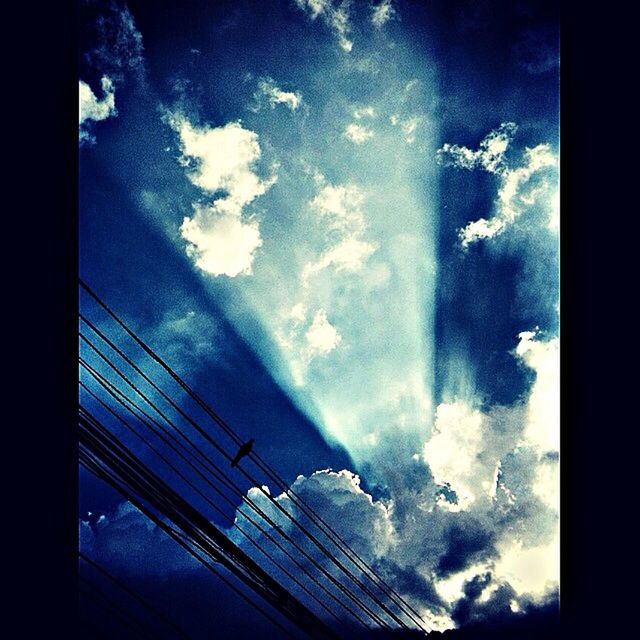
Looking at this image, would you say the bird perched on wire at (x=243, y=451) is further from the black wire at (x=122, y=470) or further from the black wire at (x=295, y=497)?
the black wire at (x=122, y=470)

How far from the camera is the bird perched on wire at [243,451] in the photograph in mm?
2844

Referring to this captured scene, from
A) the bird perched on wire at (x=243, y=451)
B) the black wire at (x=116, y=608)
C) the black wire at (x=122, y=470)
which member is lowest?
the black wire at (x=116, y=608)

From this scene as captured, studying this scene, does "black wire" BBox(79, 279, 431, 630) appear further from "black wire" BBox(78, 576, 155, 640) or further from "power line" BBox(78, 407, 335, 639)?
"black wire" BBox(78, 576, 155, 640)

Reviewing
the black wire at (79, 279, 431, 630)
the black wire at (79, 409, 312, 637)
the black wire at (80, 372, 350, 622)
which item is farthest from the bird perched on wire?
the black wire at (79, 409, 312, 637)

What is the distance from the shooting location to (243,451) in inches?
112

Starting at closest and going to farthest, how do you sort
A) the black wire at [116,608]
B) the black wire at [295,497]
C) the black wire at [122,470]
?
the black wire at [122,470]
the black wire at [116,608]
the black wire at [295,497]

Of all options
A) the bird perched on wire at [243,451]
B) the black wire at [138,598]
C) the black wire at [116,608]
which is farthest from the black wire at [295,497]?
the black wire at [116,608]

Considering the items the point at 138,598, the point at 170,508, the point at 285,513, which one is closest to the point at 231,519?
the point at 285,513

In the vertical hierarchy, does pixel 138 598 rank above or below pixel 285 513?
below

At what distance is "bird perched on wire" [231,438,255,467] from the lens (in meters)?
2.84

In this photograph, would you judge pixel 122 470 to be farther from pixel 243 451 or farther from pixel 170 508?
pixel 243 451
